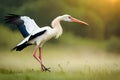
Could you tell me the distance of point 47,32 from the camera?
2645 mm

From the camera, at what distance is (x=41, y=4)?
272cm

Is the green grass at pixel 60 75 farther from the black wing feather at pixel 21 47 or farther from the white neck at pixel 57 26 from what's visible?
the white neck at pixel 57 26

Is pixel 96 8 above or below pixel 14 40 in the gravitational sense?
above

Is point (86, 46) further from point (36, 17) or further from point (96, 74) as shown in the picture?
point (36, 17)

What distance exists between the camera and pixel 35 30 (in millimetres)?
2668

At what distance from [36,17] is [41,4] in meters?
0.09

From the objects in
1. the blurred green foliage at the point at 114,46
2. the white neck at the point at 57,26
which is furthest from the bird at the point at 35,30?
the blurred green foliage at the point at 114,46

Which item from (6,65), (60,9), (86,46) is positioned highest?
(60,9)

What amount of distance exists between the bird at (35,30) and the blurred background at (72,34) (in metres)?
0.03

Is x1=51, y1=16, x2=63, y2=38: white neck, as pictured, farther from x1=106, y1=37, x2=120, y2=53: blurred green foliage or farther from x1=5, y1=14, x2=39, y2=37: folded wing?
x1=106, y1=37, x2=120, y2=53: blurred green foliage

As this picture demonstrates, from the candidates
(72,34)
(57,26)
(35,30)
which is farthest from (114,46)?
(35,30)

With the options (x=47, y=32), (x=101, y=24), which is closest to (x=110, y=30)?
(x=101, y=24)

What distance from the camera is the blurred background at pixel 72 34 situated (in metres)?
2.67

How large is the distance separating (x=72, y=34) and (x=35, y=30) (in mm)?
244
